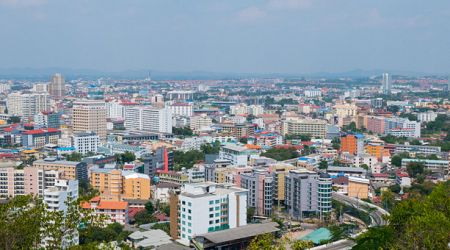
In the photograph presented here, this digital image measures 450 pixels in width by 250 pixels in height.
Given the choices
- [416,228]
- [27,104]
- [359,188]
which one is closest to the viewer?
[416,228]

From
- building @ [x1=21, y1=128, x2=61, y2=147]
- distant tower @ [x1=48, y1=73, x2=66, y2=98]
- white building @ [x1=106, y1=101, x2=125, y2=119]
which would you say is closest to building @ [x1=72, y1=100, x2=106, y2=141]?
building @ [x1=21, y1=128, x2=61, y2=147]

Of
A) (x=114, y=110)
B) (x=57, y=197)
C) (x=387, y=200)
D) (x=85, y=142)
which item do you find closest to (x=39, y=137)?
(x=85, y=142)

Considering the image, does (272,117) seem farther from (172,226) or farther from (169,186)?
(172,226)

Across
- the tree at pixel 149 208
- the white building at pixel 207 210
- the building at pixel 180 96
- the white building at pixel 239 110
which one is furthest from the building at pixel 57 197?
the building at pixel 180 96

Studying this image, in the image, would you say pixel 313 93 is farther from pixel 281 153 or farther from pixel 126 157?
pixel 126 157

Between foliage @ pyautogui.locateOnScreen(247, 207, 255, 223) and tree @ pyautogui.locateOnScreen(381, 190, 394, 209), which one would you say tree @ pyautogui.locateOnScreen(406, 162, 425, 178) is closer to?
tree @ pyautogui.locateOnScreen(381, 190, 394, 209)

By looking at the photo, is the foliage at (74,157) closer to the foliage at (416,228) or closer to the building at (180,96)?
the foliage at (416,228)
